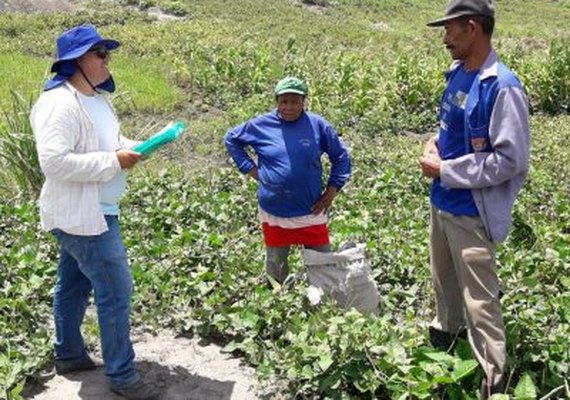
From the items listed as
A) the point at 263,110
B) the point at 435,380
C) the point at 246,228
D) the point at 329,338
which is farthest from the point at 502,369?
the point at 263,110

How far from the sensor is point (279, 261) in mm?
A: 5133

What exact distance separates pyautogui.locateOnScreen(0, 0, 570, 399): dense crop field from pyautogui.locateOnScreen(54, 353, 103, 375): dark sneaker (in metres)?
0.10

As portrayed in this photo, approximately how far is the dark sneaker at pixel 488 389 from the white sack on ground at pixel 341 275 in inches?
44.2

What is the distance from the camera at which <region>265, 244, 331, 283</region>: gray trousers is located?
5.09 metres

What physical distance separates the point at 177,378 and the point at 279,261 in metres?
1.16

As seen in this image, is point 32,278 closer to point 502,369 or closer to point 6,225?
point 6,225

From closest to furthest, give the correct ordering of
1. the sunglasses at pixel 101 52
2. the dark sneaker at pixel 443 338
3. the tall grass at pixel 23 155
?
the sunglasses at pixel 101 52
the dark sneaker at pixel 443 338
the tall grass at pixel 23 155

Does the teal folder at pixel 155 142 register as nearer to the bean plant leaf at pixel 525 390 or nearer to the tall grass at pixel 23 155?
the bean plant leaf at pixel 525 390

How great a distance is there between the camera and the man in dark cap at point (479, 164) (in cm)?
347

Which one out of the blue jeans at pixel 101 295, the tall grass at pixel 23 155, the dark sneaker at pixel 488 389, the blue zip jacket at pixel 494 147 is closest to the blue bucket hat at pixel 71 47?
the blue jeans at pixel 101 295

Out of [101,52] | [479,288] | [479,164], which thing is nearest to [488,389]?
[479,288]

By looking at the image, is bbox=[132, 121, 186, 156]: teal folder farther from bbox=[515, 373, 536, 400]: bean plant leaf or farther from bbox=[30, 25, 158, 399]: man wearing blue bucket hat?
bbox=[515, 373, 536, 400]: bean plant leaf

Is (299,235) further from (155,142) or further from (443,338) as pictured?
(155,142)

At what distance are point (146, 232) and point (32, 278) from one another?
1.51 m
